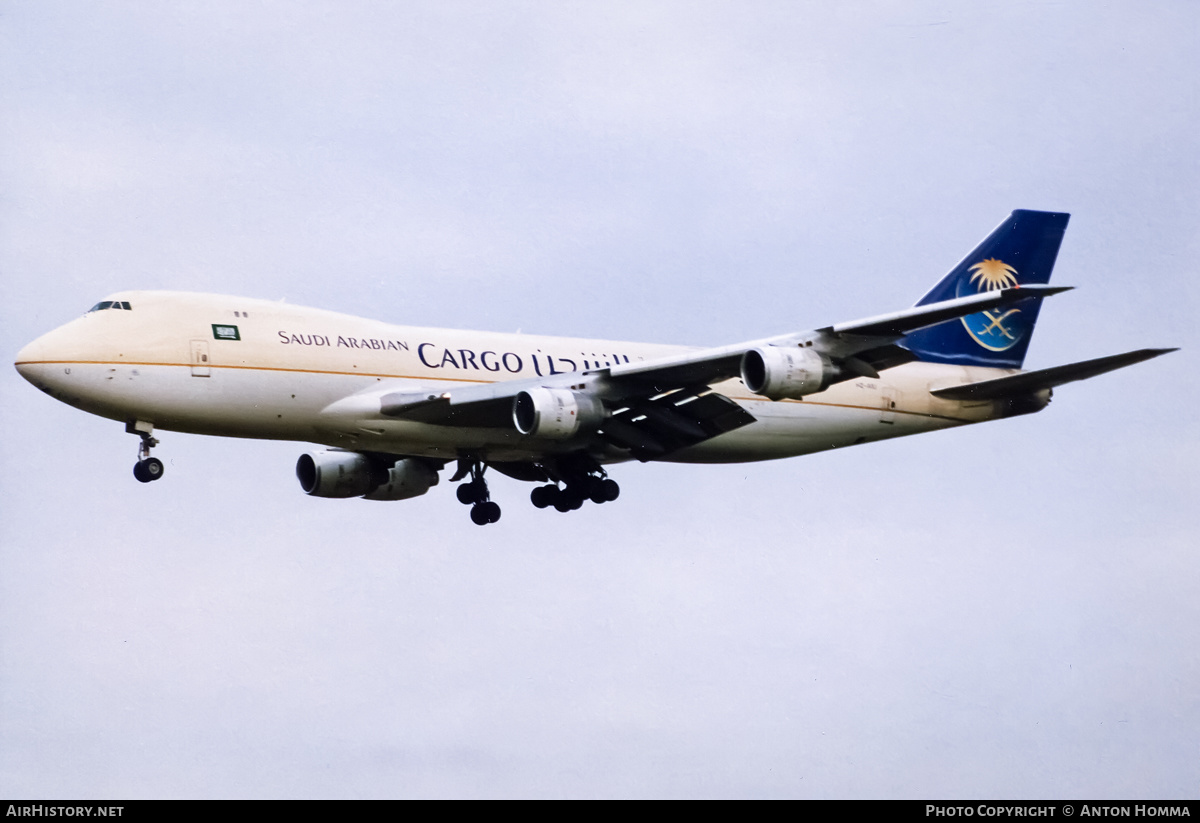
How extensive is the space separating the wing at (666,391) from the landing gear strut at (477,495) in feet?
13.9

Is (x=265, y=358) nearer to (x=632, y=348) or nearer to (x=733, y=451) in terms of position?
(x=632, y=348)

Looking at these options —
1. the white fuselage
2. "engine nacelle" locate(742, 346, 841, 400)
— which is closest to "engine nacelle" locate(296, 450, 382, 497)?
the white fuselage

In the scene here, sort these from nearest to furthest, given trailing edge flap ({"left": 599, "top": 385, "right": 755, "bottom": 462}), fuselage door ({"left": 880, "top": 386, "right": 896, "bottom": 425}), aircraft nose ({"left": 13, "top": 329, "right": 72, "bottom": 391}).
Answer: aircraft nose ({"left": 13, "top": 329, "right": 72, "bottom": 391}), trailing edge flap ({"left": 599, "top": 385, "right": 755, "bottom": 462}), fuselage door ({"left": 880, "top": 386, "right": 896, "bottom": 425})

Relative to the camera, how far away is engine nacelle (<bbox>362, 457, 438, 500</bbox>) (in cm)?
4169

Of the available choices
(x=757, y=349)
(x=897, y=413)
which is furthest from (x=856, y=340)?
(x=897, y=413)

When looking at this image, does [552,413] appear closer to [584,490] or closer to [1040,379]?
[584,490]

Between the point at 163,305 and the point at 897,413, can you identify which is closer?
the point at 163,305

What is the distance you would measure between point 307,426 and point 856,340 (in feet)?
40.8

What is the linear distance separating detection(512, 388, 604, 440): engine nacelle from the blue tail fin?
40.6 ft

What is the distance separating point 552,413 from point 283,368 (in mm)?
6099

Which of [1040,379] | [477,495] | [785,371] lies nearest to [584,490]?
[477,495]

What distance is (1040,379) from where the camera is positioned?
40.0 meters

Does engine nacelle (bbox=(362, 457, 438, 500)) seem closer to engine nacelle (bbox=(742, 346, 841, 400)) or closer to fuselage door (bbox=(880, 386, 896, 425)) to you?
engine nacelle (bbox=(742, 346, 841, 400))
